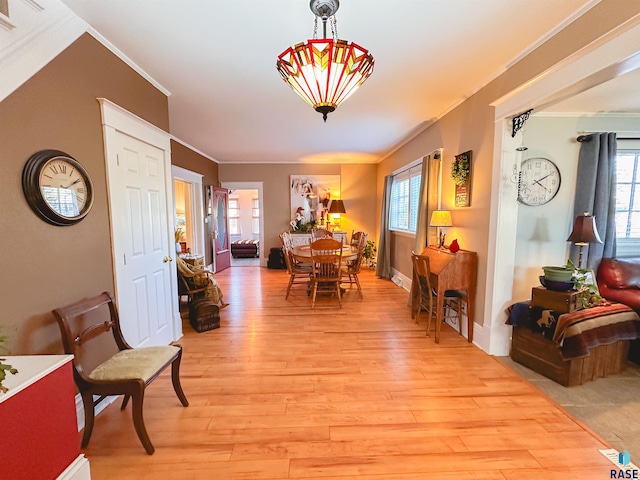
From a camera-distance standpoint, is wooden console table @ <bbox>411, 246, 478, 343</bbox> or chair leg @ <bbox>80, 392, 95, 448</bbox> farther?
wooden console table @ <bbox>411, 246, 478, 343</bbox>

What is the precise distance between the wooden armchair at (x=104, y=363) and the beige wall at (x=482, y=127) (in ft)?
9.28

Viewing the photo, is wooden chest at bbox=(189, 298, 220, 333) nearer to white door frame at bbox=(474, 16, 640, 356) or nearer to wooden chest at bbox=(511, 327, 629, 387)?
white door frame at bbox=(474, 16, 640, 356)

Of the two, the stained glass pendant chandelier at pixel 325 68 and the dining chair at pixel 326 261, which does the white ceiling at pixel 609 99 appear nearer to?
the stained glass pendant chandelier at pixel 325 68

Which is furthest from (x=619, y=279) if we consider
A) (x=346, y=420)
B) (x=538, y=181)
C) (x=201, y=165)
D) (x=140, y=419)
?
(x=201, y=165)

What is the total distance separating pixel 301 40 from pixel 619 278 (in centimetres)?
374

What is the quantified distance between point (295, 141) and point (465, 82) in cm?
287

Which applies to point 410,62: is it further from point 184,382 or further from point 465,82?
point 184,382

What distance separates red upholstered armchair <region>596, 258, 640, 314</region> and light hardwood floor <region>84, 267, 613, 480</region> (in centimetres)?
141

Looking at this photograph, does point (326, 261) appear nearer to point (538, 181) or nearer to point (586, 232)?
point (538, 181)

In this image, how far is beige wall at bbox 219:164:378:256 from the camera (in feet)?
22.2

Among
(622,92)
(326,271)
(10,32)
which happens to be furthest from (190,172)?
(622,92)

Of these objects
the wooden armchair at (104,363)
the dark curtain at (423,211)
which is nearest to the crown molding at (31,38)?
the wooden armchair at (104,363)

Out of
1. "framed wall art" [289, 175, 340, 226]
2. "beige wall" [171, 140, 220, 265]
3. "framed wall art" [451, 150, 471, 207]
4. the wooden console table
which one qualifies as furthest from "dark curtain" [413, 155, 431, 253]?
"beige wall" [171, 140, 220, 265]

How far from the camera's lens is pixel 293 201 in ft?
22.4
